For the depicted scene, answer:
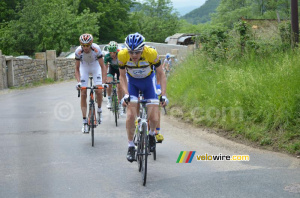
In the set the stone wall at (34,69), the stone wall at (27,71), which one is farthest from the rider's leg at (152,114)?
the stone wall at (27,71)

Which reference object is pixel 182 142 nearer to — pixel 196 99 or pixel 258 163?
pixel 258 163

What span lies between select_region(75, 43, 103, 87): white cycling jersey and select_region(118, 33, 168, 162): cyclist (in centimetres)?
301

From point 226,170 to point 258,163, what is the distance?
70 centimetres

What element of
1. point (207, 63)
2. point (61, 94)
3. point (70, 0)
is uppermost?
point (70, 0)

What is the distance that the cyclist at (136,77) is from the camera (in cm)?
752

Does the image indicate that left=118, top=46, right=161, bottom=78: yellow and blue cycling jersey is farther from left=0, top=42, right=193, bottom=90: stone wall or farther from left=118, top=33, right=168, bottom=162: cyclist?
left=0, top=42, right=193, bottom=90: stone wall

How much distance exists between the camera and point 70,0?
58.4 metres

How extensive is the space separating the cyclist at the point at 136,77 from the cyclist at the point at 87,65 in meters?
2.65

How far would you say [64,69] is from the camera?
3350cm

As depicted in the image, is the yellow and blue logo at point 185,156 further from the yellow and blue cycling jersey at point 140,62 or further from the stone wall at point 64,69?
the stone wall at point 64,69

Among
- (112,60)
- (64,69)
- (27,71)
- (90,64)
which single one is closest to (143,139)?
(90,64)

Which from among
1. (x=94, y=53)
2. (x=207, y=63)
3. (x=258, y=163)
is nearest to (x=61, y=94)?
(x=207, y=63)

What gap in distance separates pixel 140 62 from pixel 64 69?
26267 mm

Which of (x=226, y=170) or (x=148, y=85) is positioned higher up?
(x=148, y=85)
